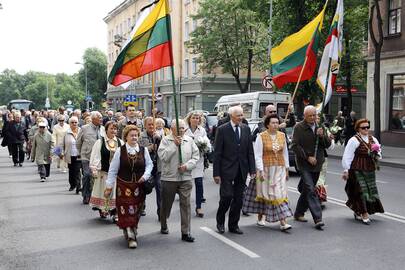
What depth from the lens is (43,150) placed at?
14.9 metres

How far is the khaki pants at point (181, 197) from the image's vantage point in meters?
7.39

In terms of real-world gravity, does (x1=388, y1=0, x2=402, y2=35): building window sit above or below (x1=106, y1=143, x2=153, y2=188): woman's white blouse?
above

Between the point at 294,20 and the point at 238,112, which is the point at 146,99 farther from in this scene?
the point at 238,112

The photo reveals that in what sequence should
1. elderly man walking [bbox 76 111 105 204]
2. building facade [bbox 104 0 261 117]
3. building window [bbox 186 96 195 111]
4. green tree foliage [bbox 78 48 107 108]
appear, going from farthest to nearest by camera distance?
green tree foliage [bbox 78 48 107 108] < building window [bbox 186 96 195 111] < building facade [bbox 104 0 261 117] < elderly man walking [bbox 76 111 105 204]

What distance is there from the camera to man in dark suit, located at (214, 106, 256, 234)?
7680mm

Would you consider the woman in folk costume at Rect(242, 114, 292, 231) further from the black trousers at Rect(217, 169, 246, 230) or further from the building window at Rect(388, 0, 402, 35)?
the building window at Rect(388, 0, 402, 35)

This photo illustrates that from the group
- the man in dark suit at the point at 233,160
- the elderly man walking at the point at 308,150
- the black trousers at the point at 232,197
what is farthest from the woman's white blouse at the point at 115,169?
the elderly man walking at the point at 308,150

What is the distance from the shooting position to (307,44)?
33.5 feet

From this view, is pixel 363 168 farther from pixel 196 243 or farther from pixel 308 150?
pixel 196 243

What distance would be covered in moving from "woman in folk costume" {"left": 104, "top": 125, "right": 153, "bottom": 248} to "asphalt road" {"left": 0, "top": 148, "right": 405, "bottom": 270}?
0.36 meters

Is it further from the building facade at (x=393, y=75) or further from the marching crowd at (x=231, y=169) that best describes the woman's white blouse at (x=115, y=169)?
the building facade at (x=393, y=75)

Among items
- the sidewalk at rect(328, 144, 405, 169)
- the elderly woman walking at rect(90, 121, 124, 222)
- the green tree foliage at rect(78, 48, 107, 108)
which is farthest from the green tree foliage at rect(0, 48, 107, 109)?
the elderly woman walking at rect(90, 121, 124, 222)

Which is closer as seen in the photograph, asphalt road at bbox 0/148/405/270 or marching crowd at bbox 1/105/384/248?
asphalt road at bbox 0/148/405/270

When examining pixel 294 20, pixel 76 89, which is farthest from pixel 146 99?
pixel 76 89
